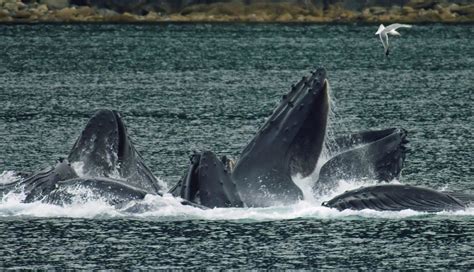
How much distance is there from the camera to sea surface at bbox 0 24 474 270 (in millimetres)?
33500

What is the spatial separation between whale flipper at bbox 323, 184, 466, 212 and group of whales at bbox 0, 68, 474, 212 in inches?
0.9

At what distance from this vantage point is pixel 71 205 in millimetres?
36250

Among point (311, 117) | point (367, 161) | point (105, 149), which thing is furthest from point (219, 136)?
point (311, 117)

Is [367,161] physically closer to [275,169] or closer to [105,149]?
[275,169]

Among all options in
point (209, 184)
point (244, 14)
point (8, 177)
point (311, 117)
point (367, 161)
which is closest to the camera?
point (209, 184)

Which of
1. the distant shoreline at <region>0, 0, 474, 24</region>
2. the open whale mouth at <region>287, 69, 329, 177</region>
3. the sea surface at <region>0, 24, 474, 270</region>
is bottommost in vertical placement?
the distant shoreline at <region>0, 0, 474, 24</region>

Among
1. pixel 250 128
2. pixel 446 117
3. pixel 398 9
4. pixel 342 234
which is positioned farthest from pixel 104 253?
pixel 398 9

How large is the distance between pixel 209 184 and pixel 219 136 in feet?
66.4

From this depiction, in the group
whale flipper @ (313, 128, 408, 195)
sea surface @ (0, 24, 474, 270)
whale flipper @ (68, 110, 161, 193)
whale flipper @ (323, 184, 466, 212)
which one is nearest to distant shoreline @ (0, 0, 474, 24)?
sea surface @ (0, 24, 474, 270)

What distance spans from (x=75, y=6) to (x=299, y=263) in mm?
160418

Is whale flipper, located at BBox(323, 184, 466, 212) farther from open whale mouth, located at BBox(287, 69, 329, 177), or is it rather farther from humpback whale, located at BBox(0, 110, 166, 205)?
humpback whale, located at BBox(0, 110, 166, 205)

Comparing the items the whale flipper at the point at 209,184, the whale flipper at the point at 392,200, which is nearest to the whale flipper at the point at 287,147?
the whale flipper at the point at 209,184

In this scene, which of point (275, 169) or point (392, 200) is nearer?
point (275, 169)

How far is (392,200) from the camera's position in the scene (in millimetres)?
35688
